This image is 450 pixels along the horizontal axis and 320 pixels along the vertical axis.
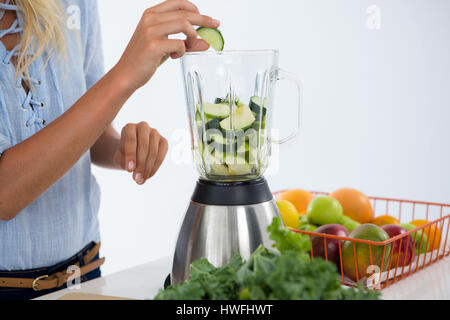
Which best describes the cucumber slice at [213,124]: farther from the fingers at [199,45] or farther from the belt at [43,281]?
the belt at [43,281]

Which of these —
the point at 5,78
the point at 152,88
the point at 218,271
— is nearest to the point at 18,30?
the point at 5,78

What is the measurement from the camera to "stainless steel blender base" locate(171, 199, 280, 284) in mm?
623

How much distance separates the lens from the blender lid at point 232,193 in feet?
2.08

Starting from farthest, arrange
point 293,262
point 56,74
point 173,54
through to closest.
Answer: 1. point 56,74
2. point 173,54
3. point 293,262

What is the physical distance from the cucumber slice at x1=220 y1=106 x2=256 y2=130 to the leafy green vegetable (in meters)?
0.24

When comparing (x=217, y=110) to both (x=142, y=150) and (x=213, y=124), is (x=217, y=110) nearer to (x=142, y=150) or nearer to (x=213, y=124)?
(x=213, y=124)

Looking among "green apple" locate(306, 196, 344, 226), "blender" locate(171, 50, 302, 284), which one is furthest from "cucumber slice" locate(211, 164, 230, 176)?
"green apple" locate(306, 196, 344, 226)

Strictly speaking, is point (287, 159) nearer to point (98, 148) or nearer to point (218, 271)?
point (98, 148)

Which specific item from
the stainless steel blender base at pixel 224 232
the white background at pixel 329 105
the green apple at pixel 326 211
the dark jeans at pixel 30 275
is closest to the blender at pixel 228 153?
the stainless steel blender base at pixel 224 232

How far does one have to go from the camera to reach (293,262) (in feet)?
1.21

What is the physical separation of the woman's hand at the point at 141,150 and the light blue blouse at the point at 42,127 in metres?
0.19

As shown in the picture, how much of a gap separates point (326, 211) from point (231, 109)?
310mm

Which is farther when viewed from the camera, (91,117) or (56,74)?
(56,74)
